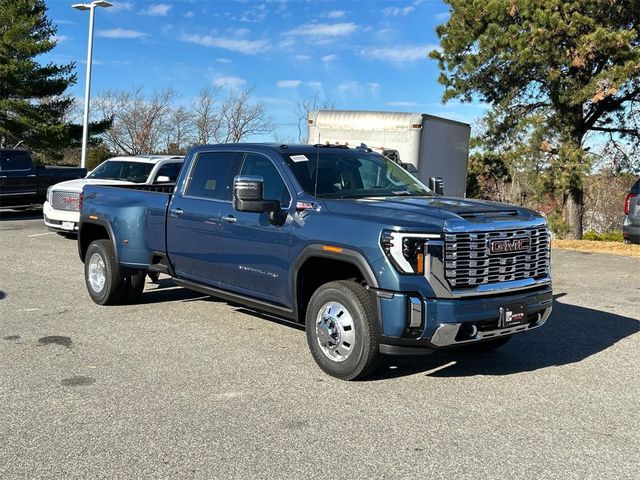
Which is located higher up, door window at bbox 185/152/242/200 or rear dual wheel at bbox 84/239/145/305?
door window at bbox 185/152/242/200

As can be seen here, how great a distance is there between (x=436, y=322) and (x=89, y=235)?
5.15m

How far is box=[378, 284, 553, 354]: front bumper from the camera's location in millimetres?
4699

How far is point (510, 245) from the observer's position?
5105 millimetres

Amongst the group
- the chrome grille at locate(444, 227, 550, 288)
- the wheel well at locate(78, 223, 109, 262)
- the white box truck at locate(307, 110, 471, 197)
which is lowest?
the wheel well at locate(78, 223, 109, 262)

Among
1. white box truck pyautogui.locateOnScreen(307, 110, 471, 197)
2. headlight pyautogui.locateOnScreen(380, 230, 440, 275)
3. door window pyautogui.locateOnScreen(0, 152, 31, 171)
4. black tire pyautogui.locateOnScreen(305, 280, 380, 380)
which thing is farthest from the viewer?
door window pyautogui.locateOnScreen(0, 152, 31, 171)

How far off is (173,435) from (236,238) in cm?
233

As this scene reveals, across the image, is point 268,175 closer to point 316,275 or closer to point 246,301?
point 316,275

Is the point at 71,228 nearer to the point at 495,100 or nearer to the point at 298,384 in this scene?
the point at 298,384

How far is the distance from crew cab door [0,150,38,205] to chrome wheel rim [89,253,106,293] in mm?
11466

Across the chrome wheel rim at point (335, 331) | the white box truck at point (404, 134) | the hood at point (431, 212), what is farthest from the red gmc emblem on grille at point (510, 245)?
the white box truck at point (404, 134)

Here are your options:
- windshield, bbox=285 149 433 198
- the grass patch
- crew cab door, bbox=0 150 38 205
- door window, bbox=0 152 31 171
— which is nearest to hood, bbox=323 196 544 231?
windshield, bbox=285 149 433 198

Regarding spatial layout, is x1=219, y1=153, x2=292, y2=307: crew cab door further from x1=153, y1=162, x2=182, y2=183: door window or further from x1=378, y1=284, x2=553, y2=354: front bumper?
x1=153, y1=162, x2=182, y2=183: door window

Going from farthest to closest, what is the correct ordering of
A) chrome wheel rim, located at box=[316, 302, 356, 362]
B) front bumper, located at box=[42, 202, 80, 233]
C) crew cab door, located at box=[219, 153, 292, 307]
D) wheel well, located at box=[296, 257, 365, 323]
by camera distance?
1. front bumper, located at box=[42, 202, 80, 233]
2. crew cab door, located at box=[219, 153, 292, 307]
3. wheel well, located at box=[296, 257, 365, 323]
4. chrome wheel rim, located at box=[316, 302, 356, 362]

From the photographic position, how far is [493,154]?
66.9 feet
